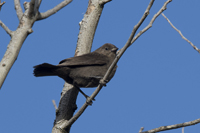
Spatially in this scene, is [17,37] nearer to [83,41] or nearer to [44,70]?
[44,70]

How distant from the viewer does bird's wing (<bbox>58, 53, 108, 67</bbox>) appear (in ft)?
19.6

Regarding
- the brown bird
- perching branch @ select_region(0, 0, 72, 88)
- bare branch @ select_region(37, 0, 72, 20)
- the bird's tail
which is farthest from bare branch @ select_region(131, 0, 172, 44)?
the bird's tail

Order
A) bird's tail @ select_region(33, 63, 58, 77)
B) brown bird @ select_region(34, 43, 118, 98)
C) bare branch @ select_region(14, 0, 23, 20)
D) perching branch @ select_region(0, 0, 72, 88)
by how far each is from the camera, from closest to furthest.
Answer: perching branch @ select_region(0, 0, 72, 88)
bare branch @ select_region(14, 0, 23, 20)
bird's tail @ select_region(33, 63, 58, 77)
brown bird @ select_region(34, 43, 118, 98)

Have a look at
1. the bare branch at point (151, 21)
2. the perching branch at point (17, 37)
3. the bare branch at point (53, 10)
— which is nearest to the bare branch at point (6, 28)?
the perching branch at point (17, 37)

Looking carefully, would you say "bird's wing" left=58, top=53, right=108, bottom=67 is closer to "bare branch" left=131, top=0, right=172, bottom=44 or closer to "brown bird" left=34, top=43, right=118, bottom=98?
"brown bird" left=34, top=43, right=118, bottom=98

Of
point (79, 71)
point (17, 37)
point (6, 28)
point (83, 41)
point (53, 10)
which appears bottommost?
point (17, 37)

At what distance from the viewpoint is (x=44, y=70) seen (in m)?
5.88

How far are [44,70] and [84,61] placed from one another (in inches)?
28.8

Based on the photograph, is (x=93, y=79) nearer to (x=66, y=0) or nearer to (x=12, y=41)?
(x=66, y=0)

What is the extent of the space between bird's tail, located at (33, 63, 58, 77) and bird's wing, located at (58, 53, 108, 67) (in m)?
0.21

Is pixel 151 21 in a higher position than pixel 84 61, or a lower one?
lower

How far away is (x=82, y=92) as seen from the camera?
6.12 metres

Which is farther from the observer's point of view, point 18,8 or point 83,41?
point 83,41

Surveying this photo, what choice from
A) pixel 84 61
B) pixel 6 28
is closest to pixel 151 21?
pixel 6 28
